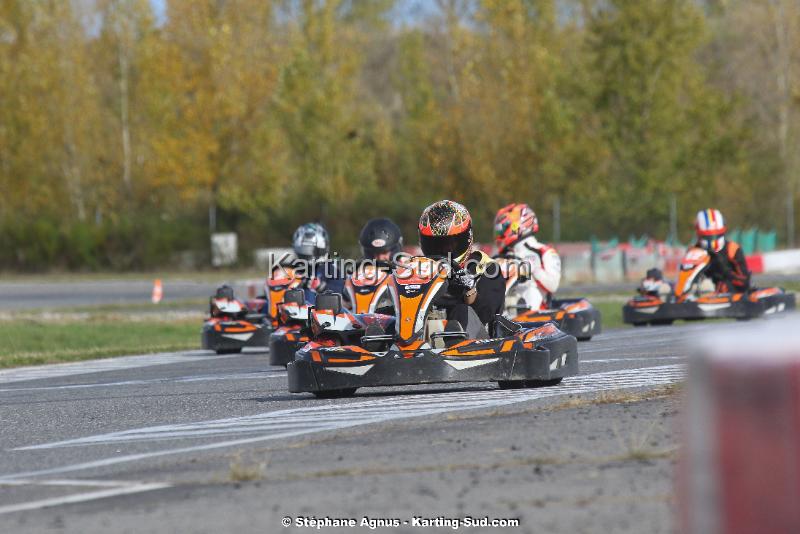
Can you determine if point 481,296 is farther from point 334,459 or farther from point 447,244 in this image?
point 334,459

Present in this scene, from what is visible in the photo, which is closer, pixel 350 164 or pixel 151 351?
pixel 151 351

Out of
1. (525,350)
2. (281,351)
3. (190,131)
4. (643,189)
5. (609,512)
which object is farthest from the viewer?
(190,131)

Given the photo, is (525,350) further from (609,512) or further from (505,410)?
(609,512)

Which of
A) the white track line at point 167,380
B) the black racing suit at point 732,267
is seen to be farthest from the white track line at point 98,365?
the black racing suit at point 732,267

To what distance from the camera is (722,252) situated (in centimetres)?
2108

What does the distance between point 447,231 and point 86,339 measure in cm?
1157

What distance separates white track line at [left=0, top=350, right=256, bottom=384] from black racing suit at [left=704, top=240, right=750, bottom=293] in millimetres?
7182

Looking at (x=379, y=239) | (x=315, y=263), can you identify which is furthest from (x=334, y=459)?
(x=315, y=263)

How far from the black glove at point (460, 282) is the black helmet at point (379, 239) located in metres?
3.14

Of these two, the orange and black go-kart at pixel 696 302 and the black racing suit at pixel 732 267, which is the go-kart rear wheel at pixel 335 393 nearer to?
the orange and black go-kart at pixel 696 302

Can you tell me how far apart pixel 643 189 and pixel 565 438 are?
1417 inches

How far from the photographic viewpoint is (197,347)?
→ 65.5ft

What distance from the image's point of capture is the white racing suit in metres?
17.1

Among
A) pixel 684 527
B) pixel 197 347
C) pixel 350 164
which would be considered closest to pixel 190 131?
pixel 350 164
